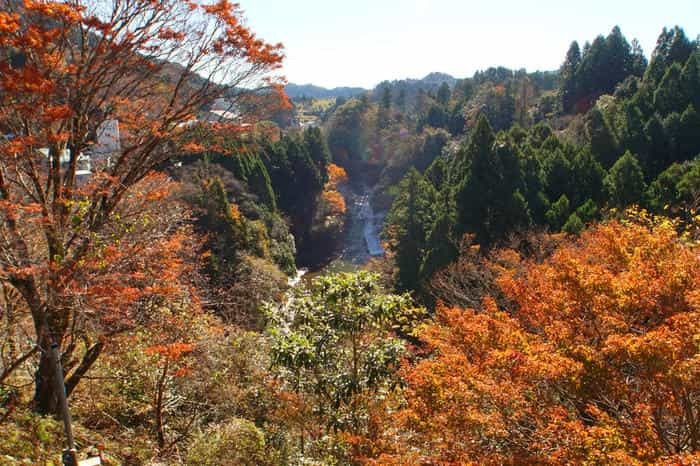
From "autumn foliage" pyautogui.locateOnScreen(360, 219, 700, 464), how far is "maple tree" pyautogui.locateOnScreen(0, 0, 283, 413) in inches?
156

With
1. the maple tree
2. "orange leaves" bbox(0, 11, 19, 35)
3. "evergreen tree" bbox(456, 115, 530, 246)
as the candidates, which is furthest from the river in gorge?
"orange leaves" bbox(0, 11, 19, 35)

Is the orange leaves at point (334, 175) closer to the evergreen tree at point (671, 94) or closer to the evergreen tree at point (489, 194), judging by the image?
the evergreen tree at point (489, 194)

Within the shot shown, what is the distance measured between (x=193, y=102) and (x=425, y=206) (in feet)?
59.1

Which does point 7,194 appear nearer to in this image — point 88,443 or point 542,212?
point 88,443

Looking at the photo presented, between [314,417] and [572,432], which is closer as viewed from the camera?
[572,432]

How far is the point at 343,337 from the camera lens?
6105 millimetres

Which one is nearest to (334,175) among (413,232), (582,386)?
(413,232)

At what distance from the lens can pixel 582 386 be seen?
4.77m

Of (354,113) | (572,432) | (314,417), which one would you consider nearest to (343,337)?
(314,417)

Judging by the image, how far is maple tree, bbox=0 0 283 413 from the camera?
18.5 feet

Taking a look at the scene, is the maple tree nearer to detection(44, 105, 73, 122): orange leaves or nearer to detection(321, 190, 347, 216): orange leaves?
detection(44, 105, 73, 122): orange leaves

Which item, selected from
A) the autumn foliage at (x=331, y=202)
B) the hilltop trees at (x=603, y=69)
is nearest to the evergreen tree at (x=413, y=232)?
the autumn foliage at (x=331, y=202)

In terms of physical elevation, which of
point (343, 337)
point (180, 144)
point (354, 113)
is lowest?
point (343, 337)

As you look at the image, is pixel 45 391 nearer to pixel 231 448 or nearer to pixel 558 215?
pixel 231 448
